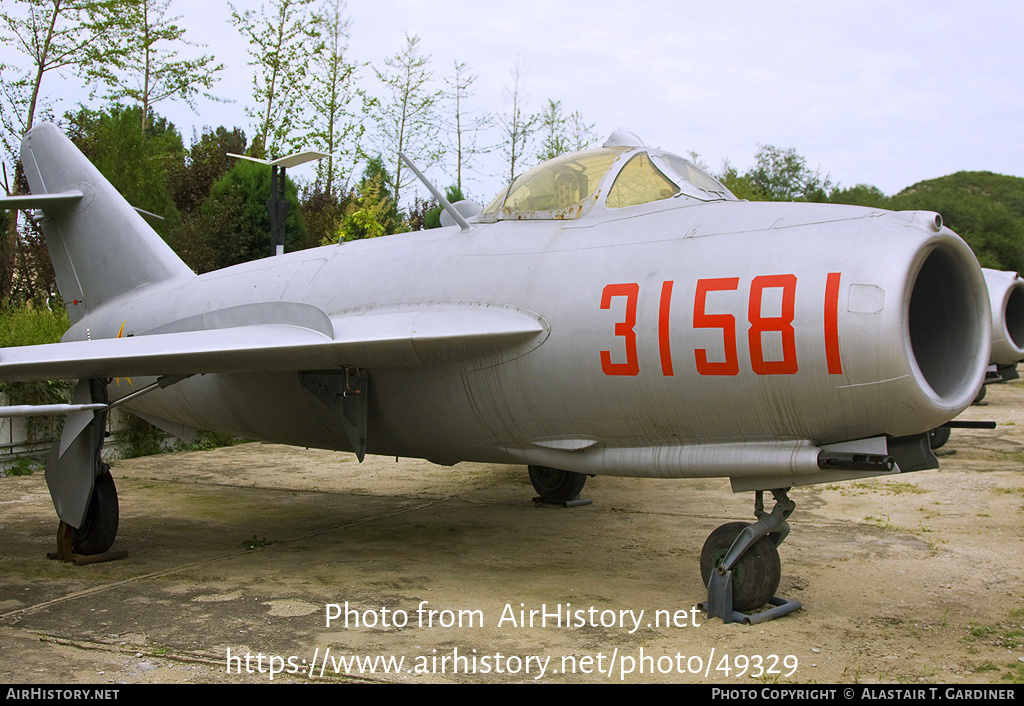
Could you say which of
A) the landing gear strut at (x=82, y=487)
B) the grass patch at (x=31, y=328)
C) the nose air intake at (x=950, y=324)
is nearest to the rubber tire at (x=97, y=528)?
the landing gear strut at (x=82, y=487)

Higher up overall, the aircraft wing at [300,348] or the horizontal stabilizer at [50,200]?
the horizontal stabilizer at [50,200]

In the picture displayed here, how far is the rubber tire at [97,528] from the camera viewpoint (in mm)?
6168

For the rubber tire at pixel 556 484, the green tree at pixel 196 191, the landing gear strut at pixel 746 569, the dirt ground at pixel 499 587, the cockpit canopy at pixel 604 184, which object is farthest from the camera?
the green tree at pixel 196 191

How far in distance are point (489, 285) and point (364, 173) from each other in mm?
32763

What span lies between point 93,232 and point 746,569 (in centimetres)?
629

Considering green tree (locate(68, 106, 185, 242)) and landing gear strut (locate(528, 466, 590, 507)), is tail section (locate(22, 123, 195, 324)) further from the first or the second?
green tree (locate(68, 106, 185, 242))

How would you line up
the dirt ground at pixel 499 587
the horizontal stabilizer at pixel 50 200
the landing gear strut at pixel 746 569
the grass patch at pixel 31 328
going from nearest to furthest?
the dirt ground at pixel 499 587, the landing gear strut at pixel 746 569, the horizontal stabilizer at pixel 50 200, the grass patch at pixel 31 328

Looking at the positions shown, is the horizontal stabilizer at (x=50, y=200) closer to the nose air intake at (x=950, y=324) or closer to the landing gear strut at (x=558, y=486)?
the landing gear strut at (x=558, y=486)

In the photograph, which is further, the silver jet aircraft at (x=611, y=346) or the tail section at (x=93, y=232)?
the tail section at (x=93, y=232)

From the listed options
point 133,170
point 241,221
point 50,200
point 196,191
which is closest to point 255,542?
point 50,200

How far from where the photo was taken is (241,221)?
1783 centimetres

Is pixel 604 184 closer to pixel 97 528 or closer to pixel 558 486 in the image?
pixel 558 486

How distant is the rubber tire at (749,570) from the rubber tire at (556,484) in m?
3.28

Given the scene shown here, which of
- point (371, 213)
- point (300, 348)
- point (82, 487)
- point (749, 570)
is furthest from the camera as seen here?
point (371, 213)
